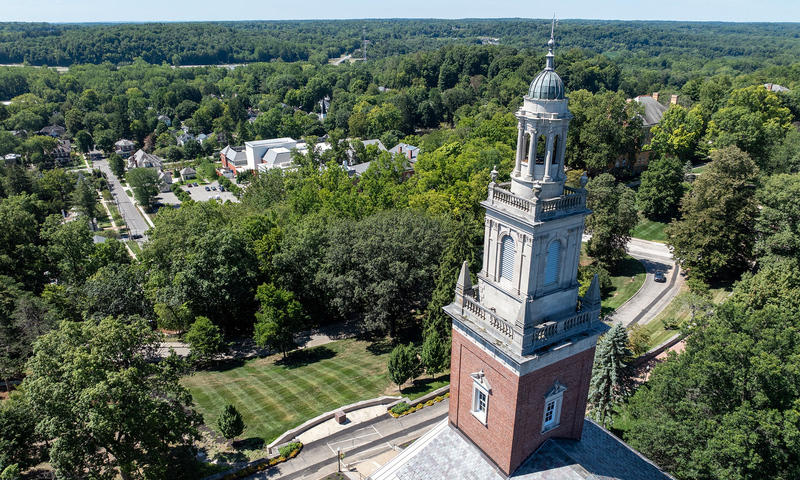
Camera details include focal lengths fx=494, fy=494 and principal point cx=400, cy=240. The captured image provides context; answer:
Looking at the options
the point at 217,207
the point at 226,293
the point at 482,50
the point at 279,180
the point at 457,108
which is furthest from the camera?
the point at 482,50

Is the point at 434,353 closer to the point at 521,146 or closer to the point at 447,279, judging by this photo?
the point at 447,279

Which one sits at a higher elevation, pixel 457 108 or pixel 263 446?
pixel 457 108

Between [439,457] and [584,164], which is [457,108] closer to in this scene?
[584,164]

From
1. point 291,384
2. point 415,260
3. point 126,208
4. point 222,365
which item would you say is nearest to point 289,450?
point 291,384

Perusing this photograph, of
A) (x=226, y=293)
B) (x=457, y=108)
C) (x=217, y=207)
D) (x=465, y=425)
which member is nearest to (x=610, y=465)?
(x=465, y=425)

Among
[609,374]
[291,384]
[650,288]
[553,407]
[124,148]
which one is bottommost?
[124,148]

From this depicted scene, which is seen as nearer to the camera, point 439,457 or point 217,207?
point 439,457

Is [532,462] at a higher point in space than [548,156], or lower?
lower
